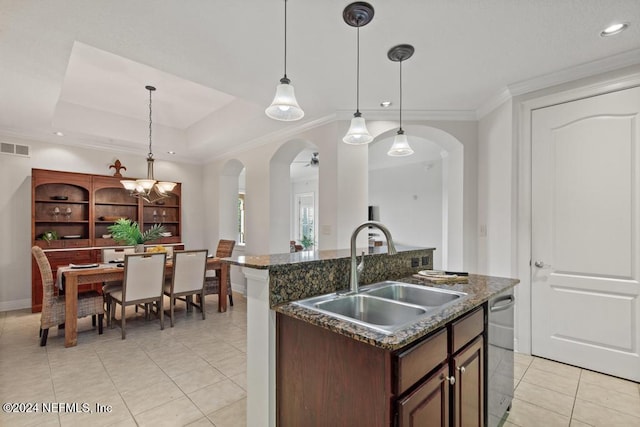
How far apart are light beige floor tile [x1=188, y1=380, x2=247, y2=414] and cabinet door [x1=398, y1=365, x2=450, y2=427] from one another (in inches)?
58.7

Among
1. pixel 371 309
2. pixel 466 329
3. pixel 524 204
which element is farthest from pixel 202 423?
pixel 524 204

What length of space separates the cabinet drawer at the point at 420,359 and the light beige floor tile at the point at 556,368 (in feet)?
6.74

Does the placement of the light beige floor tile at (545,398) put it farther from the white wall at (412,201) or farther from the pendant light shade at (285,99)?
the white wall at (412,201)

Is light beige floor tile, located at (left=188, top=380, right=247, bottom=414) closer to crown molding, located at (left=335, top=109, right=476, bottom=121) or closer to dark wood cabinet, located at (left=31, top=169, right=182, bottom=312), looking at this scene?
crown molding, located at (left=335, top=109, right=476, bottom=121)

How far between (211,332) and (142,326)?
0.94m

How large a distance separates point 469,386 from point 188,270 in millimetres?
3339

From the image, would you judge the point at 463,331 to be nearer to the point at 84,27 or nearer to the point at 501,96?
the point at 501,96

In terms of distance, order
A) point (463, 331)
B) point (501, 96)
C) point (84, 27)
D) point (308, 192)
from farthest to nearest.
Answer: point (308, 192), point (501, 96), point (84, 27), point (463, 331)

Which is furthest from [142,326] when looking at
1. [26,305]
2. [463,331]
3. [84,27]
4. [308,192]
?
[308,192]

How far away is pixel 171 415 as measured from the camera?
6.50 ft

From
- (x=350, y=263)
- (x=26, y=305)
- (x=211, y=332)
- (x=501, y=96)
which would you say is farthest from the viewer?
(x=26, y=305)

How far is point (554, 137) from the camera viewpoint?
9.04 feet

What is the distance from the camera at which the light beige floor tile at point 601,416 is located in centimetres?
193

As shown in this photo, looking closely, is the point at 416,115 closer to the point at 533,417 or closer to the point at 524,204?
the point at 524,204
